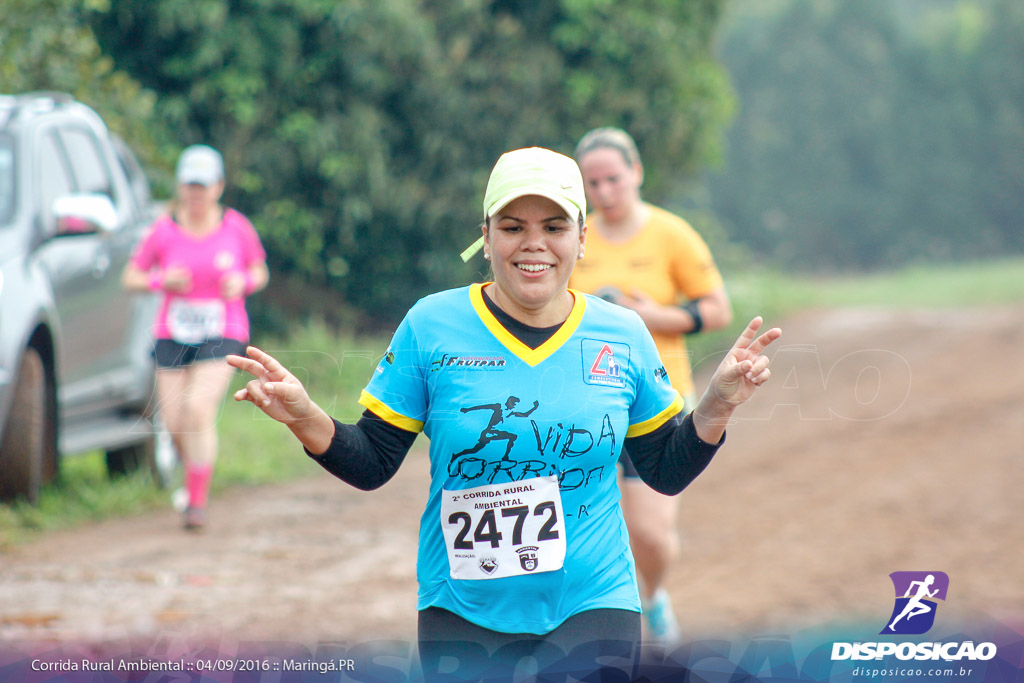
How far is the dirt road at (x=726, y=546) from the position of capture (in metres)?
5.81

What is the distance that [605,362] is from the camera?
2.97m

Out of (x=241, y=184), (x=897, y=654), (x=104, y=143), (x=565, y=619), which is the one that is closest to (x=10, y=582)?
(x=104, y=143)

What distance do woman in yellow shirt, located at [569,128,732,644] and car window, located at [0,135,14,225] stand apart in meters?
3.46

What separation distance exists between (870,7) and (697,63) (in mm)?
26619

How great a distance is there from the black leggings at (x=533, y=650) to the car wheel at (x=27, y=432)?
452cm

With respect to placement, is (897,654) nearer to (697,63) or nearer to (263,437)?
(263,437)

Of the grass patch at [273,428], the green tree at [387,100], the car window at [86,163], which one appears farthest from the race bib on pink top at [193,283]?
the green tree at [387,100]

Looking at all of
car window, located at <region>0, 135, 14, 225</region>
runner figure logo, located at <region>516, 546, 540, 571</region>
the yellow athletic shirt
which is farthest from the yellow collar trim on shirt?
car window, located at <region>0, 135, 14, 225</region>

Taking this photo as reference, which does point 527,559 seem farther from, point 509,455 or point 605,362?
point 605,362

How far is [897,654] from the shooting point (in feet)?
10.1

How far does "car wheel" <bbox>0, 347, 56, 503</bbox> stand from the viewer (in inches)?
264

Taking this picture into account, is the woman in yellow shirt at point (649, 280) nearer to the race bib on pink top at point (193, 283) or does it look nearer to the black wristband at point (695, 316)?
the black wristband at point (695, 316)

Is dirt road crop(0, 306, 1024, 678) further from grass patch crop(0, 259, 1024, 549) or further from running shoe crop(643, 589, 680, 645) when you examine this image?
running shoe crop(643, 589, 680, 645)

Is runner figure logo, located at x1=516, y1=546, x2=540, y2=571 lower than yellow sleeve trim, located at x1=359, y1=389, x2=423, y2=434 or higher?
lower
